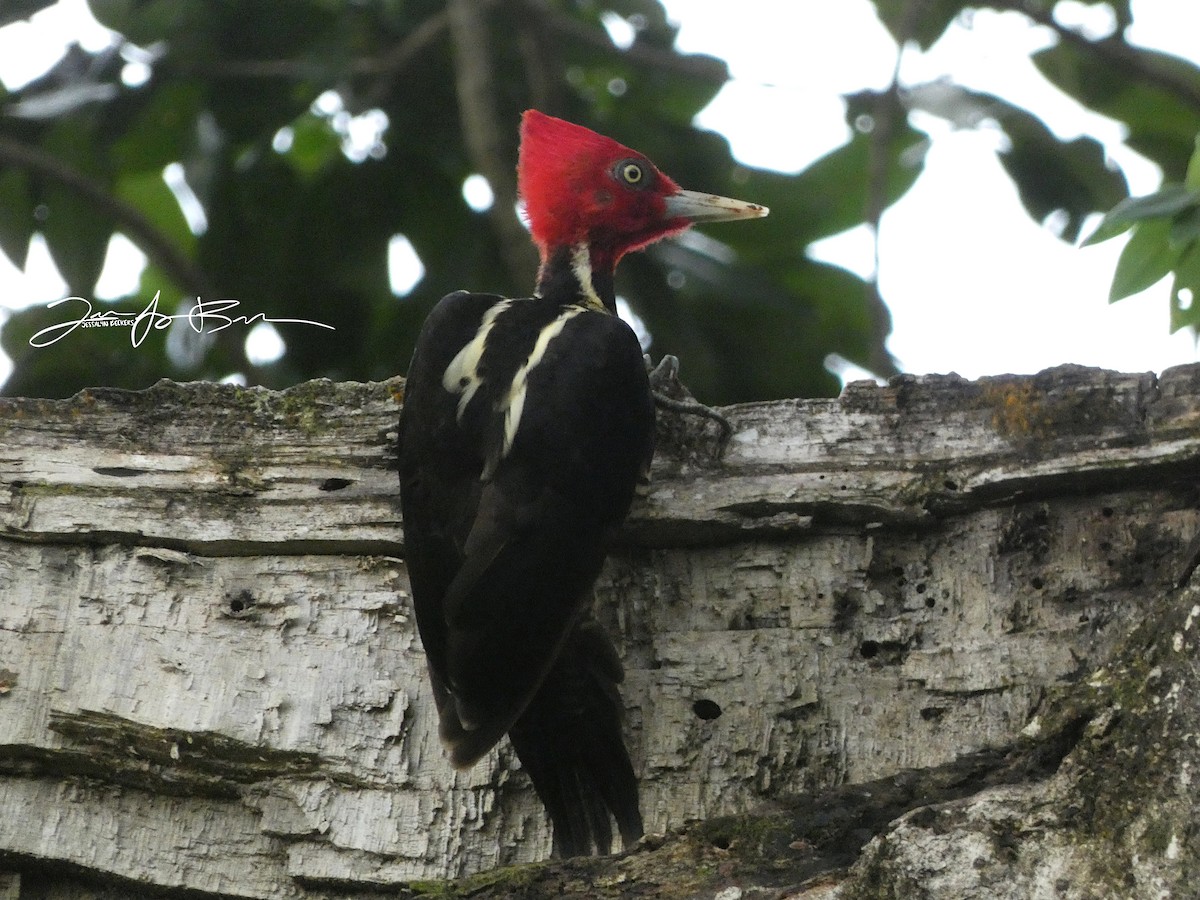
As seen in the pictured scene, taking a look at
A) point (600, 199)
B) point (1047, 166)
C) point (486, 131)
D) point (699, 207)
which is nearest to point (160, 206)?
point (486, 131)

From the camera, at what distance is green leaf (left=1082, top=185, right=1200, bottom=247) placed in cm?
256

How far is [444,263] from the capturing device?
5.40 m

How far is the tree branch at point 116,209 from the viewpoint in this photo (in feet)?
16.0

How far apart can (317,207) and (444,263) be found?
1.69 ft

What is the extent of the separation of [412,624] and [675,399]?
2.51 ft

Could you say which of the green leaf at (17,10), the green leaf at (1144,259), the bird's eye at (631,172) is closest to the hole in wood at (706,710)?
the green leaf at (1144,259)

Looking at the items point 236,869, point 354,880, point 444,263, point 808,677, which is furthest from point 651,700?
point 444,263

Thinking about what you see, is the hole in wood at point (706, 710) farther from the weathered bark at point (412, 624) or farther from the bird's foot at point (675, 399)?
the bird's foot at point (675, 399)

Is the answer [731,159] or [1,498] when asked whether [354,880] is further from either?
[731,159]

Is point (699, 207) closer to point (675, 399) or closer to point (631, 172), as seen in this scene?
point (631, 172)

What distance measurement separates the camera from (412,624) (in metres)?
3.07

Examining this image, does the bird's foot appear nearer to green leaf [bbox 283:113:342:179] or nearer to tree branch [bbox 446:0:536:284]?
tree branch [bbox 446:0:536:284]

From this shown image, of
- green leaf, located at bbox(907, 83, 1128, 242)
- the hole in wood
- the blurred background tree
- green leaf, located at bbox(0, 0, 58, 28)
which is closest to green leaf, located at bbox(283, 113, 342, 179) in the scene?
the blurred background tree

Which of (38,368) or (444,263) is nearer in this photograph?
(38,368)
